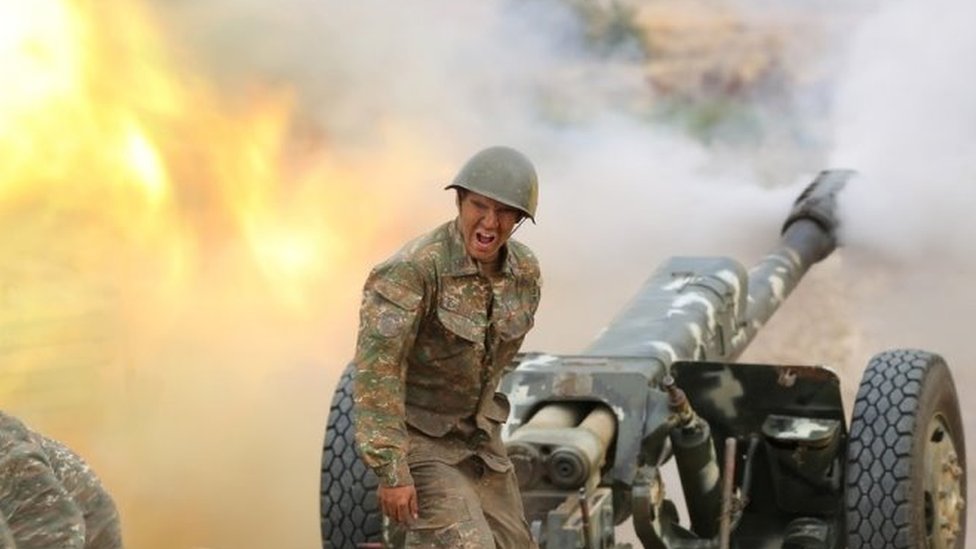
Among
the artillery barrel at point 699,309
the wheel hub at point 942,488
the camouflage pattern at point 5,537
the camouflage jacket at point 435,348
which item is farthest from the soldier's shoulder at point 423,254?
the camouflage pattern at point 5,537

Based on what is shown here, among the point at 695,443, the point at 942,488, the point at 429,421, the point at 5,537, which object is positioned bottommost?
the point at 942,488

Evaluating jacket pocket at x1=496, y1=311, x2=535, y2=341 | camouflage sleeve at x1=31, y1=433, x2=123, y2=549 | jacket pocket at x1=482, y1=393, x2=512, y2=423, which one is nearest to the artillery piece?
jacket pocket at x1=482, y1=393, x2=512, y2=423

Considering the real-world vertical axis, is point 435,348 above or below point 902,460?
above

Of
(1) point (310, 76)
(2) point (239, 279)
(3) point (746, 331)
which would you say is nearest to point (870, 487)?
(3) point (746, 331)

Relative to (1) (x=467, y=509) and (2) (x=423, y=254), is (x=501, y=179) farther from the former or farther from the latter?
(1) (x=467, y=509)

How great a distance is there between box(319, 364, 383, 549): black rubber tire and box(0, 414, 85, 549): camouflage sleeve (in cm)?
372

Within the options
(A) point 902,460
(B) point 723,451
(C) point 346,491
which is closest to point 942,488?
(A) point 902,460

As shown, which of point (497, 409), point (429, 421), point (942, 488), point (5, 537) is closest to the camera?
point (5, 537)

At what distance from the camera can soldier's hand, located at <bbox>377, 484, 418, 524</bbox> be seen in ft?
18.6

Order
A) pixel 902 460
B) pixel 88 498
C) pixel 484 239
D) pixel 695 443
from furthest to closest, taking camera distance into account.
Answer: pixel 695 443 → pixel 902 460 → pixel 484 239 → pixel 88 498

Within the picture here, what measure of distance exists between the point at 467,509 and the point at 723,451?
1780mm

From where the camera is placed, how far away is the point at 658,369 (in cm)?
734

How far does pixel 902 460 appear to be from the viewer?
695 cm

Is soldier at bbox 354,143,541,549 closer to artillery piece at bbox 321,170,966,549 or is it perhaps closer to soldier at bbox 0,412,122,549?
artillery piece at bbox 321,170,966,549
